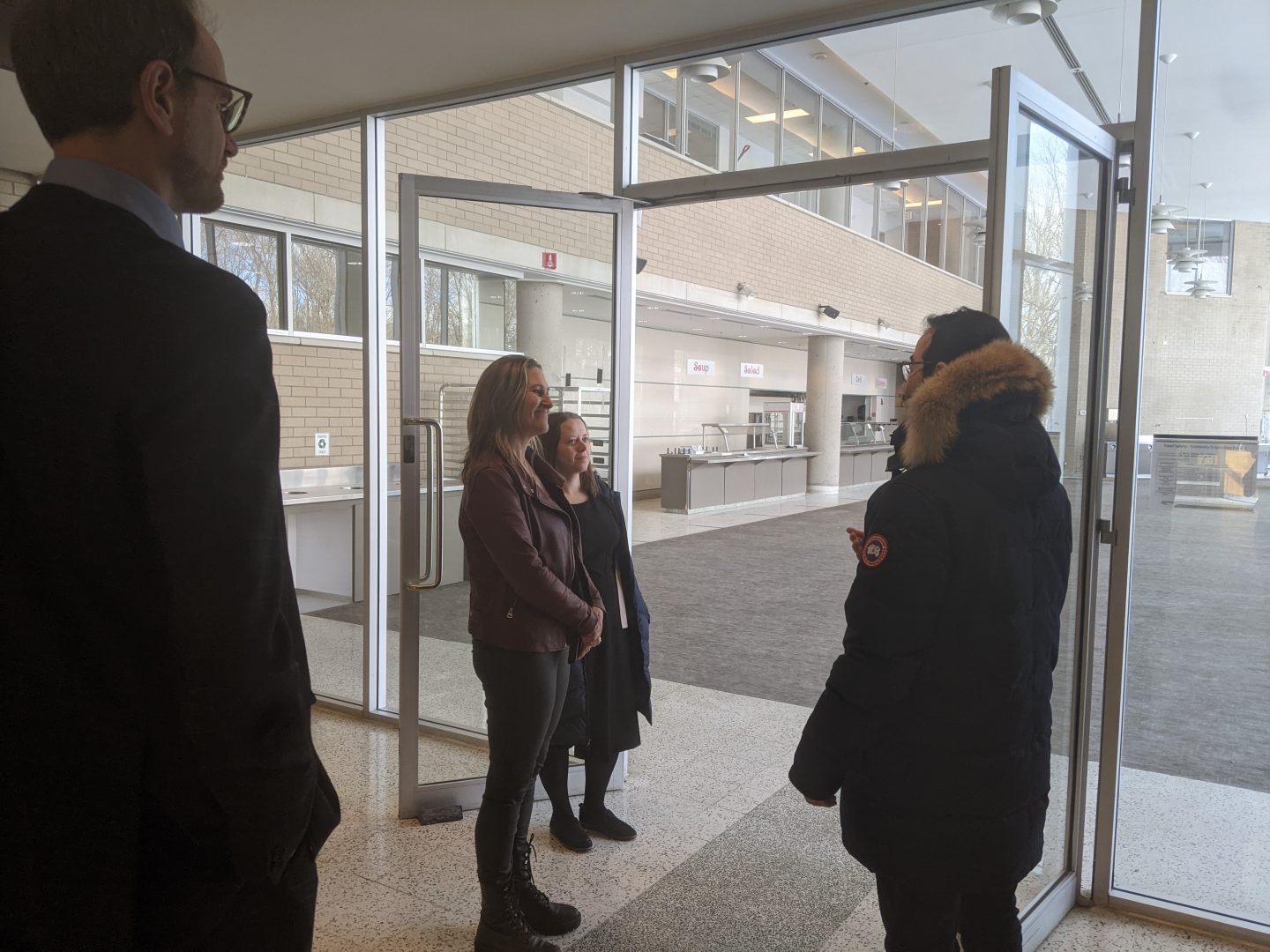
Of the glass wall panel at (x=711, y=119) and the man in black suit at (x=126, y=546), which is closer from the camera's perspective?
the man in black suit at (x=126, y=546)

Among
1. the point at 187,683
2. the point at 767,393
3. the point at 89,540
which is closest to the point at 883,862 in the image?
the point at 187,683

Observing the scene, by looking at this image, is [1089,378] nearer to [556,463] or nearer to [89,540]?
[556,463]

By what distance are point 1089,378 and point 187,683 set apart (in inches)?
101

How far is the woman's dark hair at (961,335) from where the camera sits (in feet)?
5.89

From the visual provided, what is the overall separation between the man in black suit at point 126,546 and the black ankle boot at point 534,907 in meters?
1.64

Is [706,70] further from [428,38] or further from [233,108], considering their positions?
[233,108]

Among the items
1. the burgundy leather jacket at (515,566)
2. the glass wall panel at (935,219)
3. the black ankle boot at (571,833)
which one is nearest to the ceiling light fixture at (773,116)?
the burgundy leather jacket at (515,566)

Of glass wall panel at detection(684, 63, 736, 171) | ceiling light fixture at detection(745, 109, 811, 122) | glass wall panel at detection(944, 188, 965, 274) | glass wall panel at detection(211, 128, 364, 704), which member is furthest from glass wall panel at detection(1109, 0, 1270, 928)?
glass wall panel at detection(944, 188, 965, 274)

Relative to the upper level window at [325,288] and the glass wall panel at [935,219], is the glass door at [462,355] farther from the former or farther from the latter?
the glass wall panel at [935,219]

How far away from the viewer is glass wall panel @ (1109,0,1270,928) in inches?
103

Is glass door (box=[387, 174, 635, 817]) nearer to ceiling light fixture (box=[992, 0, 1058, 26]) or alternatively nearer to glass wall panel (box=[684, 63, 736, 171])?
glass wall panel (box=[684, 63, 736, 171])

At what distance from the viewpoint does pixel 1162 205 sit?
264cm

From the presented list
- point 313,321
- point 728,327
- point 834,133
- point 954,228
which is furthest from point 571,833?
point 954,228

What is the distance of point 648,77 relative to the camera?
3.78 meters
